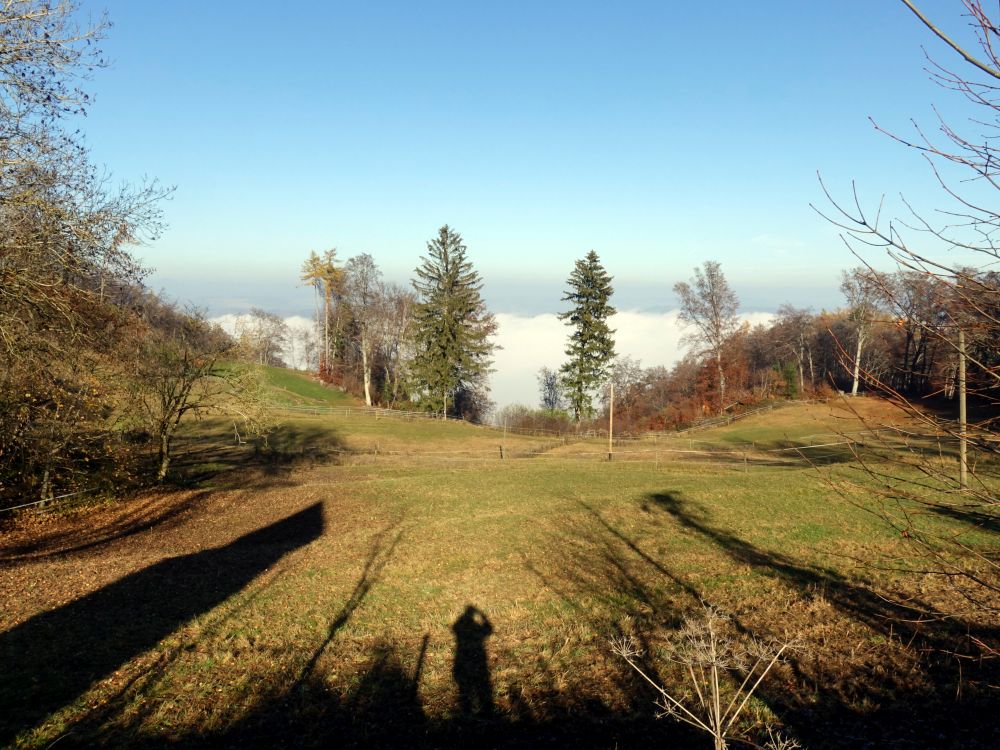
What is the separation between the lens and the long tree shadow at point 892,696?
273 inches

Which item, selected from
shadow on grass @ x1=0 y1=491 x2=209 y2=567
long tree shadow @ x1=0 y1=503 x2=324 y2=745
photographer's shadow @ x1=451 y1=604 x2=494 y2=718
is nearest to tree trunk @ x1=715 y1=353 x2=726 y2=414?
shadow on grass @ x1=0 y1=491 x2=209 y2=567

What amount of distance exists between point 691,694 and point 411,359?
51.1m

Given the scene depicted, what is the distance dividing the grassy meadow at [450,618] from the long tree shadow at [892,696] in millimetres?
33

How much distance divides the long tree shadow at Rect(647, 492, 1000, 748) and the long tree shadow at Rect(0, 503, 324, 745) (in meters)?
8.75

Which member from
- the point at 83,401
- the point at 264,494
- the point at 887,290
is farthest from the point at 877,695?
the point at 264,494

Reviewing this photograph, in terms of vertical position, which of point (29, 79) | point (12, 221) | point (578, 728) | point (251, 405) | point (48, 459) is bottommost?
point (578, 728)

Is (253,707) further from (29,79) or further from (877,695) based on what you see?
(29,79)

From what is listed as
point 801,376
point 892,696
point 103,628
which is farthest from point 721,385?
point 103,628

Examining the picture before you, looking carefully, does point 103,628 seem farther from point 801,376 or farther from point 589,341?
point 801,376

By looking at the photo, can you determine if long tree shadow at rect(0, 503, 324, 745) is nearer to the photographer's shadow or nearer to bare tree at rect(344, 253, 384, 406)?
the photographer's shadow

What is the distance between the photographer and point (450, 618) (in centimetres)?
1099

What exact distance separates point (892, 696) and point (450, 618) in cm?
666

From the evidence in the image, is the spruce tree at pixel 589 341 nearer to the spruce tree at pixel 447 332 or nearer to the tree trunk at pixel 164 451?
the spruce tree at pixel 447 332

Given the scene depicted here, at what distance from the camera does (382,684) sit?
8.48 meters
